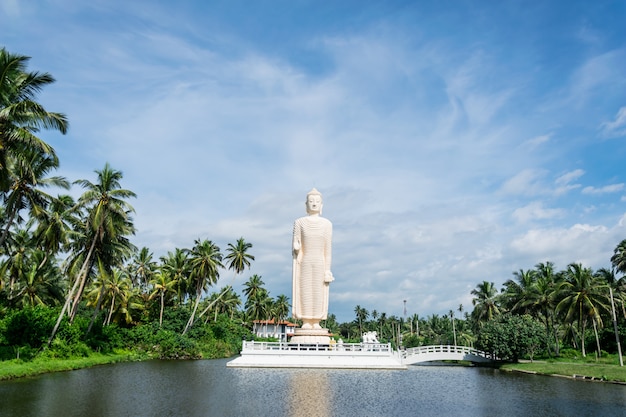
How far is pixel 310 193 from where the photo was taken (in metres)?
34.1

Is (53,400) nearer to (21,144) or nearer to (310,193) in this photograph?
(21,144)

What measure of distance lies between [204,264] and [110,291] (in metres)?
8.46

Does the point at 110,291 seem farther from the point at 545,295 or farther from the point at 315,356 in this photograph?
the point at 545,295

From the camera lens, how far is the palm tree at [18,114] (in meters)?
17.2

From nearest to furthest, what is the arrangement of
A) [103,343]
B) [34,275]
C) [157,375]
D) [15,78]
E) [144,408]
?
[144,408] → [15,78] → [157,375] → [103,343] → [34,275]

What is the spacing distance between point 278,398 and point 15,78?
48.8 feet

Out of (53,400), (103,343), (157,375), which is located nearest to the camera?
(53,400)

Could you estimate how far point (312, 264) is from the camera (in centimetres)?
3262

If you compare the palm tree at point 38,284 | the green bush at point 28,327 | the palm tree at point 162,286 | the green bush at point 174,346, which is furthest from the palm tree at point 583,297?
the palm tree at point 38,284

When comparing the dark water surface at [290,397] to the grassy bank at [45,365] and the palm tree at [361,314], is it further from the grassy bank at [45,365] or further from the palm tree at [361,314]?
the palm tree at [361,314]

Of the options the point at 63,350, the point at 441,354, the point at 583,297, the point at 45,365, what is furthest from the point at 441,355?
the point at 45,365

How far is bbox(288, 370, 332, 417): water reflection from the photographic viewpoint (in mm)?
12234

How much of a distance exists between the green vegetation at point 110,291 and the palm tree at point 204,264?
11 centimetres

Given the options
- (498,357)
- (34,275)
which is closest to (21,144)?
(34,275)
